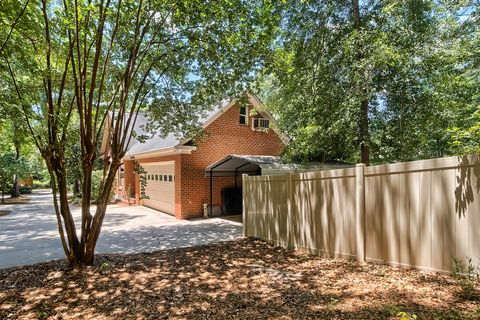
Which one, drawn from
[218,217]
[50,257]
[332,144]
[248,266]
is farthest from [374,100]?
[50,257]

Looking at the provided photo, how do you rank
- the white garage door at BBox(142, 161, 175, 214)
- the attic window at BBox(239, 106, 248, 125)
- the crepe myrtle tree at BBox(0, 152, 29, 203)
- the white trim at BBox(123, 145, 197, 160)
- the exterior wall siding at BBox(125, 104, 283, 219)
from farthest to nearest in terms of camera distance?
1. the crepe myrtle tree at BBox(0, 152, 29, 203)
2. the attic window at BBox(239, 106, 248, 125)
3. the white garage door at BBox(142, 161, 175, 214)
4. the exterior wall siding at BBox(125, 104, 283, 219)
5. the white trim at BBox(123, 145, 197, 160)

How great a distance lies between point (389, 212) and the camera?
4.94 m

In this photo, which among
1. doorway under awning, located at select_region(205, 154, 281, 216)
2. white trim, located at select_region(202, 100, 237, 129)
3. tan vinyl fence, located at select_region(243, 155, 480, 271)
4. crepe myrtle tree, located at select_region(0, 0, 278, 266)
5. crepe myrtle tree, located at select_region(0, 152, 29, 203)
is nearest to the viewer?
tan vinyl fence, located at select_region(243, 155, 480, 271)

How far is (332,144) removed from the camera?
10211mm

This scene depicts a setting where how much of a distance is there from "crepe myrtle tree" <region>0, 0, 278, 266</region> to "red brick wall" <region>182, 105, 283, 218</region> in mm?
5324

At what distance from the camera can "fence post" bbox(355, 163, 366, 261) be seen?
17.5 feet

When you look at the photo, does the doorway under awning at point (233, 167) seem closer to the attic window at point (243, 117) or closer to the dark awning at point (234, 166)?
the dark awning at point (234, 166)

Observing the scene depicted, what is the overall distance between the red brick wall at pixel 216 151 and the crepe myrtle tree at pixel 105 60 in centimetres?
532

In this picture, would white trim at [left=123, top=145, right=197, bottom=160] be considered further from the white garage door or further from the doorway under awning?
→ the doorway under awning

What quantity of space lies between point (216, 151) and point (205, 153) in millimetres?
574

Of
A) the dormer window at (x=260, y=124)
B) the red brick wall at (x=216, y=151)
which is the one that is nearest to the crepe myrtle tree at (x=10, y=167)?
the red brick wall at (x=216, y=151)

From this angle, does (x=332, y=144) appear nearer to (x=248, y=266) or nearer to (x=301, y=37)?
(x=301, y=37)

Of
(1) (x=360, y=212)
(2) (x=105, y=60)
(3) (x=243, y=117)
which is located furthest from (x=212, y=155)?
(1) (x=360, y=212)

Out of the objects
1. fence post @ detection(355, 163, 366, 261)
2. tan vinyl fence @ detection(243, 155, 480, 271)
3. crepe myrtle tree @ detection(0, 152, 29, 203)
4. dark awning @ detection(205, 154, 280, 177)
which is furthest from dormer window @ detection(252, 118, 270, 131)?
crepe myrtle tree @ detection(0, 152, 29, 203)
